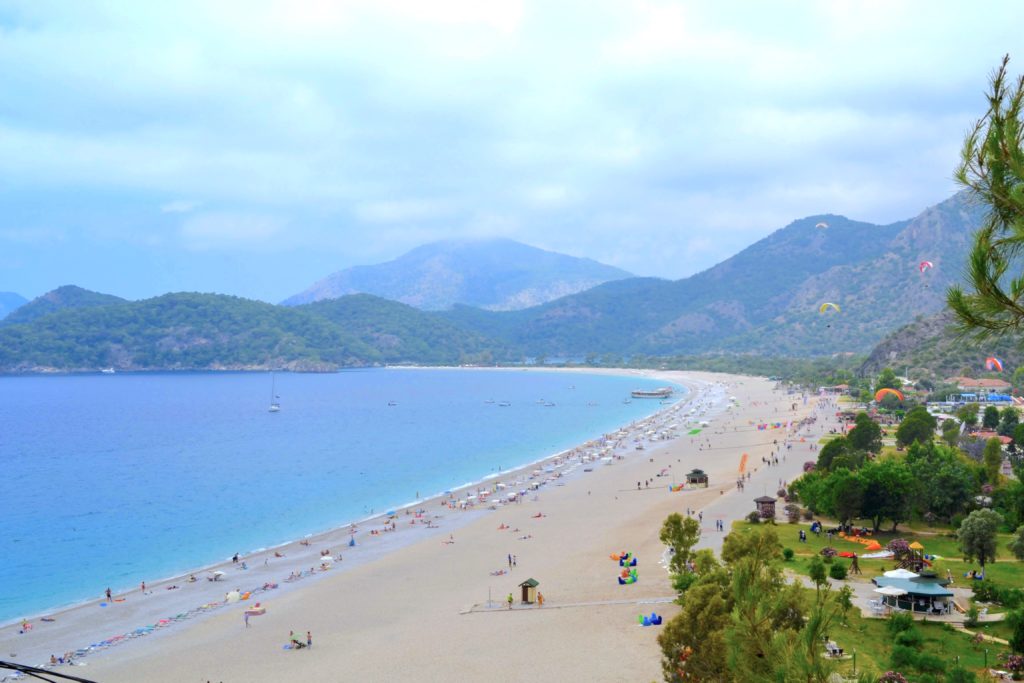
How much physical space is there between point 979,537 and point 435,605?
16.9 m

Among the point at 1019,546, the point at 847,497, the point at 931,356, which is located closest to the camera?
the point at 1019,546

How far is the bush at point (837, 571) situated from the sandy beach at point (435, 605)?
5038 mm

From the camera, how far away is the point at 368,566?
1296 inches

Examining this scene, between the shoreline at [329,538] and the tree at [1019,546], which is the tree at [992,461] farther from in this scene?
the shoreline at [329,538]

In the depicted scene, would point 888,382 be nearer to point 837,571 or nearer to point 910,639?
point 837,571

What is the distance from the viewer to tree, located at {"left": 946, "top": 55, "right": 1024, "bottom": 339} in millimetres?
6539

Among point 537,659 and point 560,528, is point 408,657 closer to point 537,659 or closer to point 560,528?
point 537,659

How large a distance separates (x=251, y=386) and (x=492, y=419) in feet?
247

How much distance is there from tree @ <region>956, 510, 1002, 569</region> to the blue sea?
28645 millimetres

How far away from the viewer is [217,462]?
6488 cm

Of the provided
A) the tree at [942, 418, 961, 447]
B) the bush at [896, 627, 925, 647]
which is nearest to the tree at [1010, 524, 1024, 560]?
the bush at [896, 627, 925, 647]

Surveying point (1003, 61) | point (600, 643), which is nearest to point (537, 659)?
point (600, 643)

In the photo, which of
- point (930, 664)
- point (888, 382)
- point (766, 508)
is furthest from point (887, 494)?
point (888, 382)

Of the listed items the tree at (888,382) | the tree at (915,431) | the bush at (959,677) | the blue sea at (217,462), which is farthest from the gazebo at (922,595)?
the tree at (888,382)
